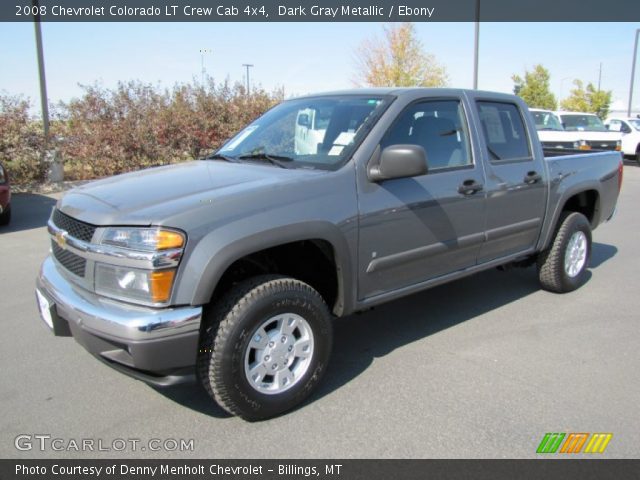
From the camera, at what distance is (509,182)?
437cm

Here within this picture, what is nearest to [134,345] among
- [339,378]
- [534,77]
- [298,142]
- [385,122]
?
[339,378]

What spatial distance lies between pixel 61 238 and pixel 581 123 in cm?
1934

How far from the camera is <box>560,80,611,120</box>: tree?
143ft

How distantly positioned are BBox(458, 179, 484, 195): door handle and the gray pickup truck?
0.01 meters

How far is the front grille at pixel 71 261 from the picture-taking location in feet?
9.79

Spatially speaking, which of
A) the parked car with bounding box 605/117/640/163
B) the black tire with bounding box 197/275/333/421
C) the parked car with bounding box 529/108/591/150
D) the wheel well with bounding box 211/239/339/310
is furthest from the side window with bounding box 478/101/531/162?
the parked car with bounding box 605/117/640/163

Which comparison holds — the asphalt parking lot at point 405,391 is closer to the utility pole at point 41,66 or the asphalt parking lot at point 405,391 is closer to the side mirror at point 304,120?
the side mirror at point 304,120

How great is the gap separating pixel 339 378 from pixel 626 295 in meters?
3.33

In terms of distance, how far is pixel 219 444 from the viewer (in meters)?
2.87

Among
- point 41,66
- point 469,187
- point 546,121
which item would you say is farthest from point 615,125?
point 469,187

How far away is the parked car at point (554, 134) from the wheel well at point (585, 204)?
40.3 feet

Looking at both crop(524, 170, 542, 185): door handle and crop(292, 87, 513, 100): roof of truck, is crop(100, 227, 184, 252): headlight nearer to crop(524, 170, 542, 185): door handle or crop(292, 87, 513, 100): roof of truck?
crop(292, 87, 513, 100): roof of truck

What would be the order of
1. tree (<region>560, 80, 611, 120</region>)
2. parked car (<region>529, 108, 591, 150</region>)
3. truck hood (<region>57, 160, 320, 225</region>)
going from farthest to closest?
tree (<region>560, 80, 611, 120</region>) → parked car (<region>529, 108, 591, 150</region>) → truck hood (<region>57, 160, 320, 225</region>)
